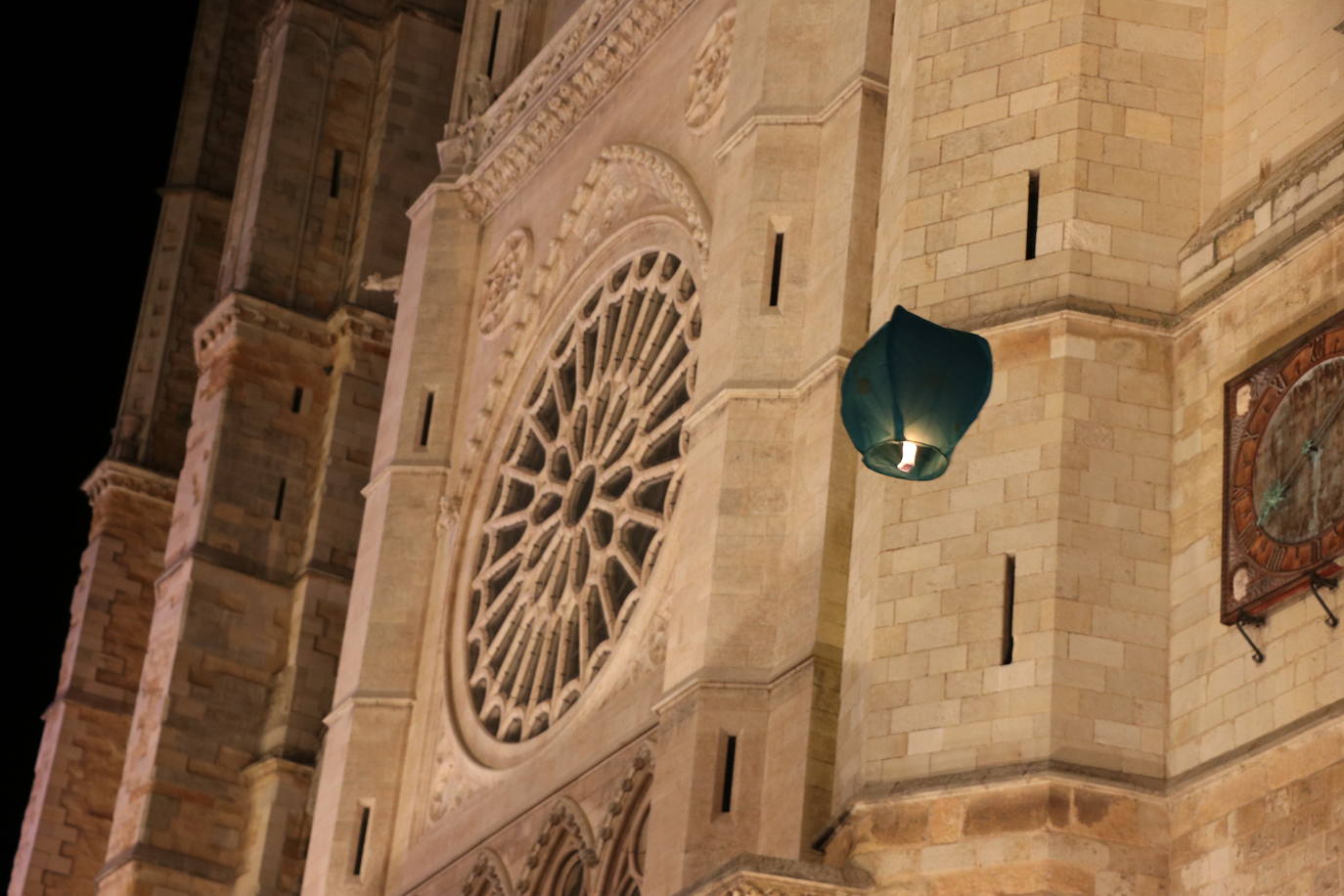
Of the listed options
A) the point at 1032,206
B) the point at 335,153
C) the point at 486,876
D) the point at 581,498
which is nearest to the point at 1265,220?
the point at 1032,206

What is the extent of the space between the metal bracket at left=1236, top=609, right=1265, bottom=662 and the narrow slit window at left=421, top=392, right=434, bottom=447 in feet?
33.9

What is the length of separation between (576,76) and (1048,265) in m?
8.47

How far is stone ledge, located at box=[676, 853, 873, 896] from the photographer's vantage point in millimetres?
12516

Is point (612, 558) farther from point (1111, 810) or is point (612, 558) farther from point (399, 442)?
point (1111, 810)

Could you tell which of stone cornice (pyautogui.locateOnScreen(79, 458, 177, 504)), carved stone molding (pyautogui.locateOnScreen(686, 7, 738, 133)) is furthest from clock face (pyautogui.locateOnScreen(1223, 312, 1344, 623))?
stone cornice (pyautogui.locateOnScreen(79, 458, 177, 504))

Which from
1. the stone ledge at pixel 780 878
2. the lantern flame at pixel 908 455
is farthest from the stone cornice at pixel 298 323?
the lantern flame at pixel 908 455

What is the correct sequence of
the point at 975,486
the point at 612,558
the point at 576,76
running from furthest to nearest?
the point at 576,76 < the point at 612,558 < the point at 975,486

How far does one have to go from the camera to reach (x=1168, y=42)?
45.5ft

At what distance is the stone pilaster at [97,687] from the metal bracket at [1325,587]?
16357mm

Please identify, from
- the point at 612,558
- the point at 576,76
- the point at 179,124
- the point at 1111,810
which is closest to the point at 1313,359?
the point at 1111,810

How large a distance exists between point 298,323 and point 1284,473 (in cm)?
1435

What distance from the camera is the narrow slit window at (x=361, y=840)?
64.6 feet

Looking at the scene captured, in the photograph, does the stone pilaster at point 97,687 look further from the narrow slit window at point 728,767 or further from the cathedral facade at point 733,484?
the narrow slit window at point 728,767

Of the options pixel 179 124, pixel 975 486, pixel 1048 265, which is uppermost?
pixel 179 124
